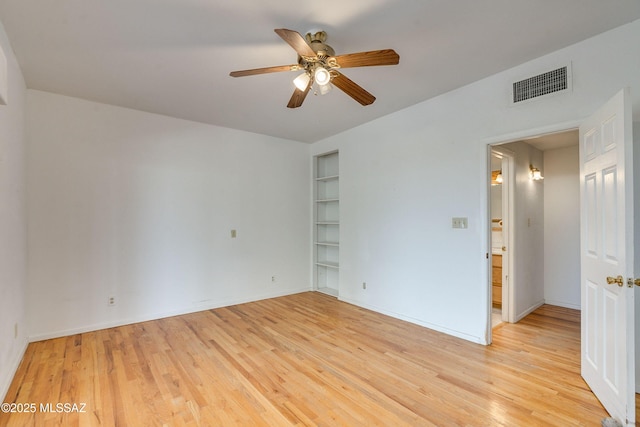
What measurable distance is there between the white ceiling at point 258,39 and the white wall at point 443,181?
0.19 m

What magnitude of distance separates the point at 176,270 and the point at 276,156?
230cm

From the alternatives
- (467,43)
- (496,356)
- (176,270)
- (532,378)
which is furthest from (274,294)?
(467,43)

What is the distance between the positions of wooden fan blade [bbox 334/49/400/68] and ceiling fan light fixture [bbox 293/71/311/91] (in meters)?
0.26

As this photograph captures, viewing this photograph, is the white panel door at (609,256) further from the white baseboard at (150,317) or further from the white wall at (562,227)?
the white baseboard at (150,317)

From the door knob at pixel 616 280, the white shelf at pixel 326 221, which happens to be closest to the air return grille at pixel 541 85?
the door knob at pixel 616 280

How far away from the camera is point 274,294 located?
4.71 meters

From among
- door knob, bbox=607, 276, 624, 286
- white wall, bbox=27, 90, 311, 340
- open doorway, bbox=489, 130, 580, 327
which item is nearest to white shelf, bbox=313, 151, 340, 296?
white wall, bbox=27, 90, 311, 340

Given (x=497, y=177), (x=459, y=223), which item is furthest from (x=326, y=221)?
(x=497, y=177)

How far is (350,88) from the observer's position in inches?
90.0

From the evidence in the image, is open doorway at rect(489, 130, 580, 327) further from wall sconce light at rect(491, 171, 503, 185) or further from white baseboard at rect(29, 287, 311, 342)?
white baseboard at rect(29, 287, 311, 342)

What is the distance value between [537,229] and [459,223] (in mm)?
2090

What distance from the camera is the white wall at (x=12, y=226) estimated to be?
210 cm

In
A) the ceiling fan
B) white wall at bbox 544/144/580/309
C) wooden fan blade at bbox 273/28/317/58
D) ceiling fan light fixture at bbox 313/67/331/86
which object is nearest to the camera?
wooden fan blade at bbox 273/28/317/58

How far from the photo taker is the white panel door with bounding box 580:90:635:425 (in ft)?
5.50
